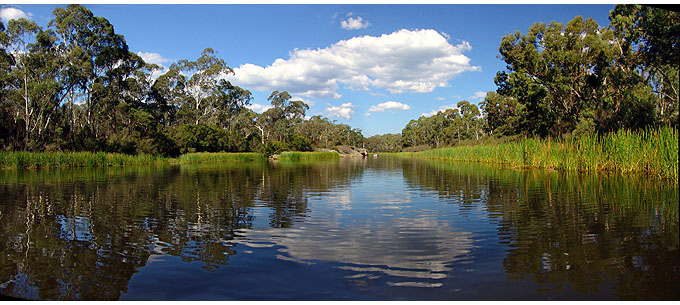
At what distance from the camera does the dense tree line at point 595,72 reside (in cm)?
1781

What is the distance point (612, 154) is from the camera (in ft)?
45.1

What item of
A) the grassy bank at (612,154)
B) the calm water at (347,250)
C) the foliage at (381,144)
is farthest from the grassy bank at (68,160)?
the foliage at (381,144)

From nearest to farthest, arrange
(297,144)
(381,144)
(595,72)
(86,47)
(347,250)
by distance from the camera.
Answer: (347,250) < (595,72) < (86,47) < (297,144) < (381,144)

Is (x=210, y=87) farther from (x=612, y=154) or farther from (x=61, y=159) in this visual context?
(x=612, y=154)

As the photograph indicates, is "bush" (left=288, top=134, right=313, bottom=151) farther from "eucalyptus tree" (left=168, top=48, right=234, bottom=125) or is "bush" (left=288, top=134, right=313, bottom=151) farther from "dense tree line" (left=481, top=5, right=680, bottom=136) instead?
"dense tree line" (left=481, top=5, right=680, bottom=136)

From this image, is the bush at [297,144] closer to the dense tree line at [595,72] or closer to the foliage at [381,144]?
the dense tree line at [595,72]

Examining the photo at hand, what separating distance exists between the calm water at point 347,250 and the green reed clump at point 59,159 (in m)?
19.7

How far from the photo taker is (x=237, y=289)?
3.18m

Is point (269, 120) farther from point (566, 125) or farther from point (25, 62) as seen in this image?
point (566, 125)

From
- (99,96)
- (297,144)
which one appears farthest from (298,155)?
(99,96)

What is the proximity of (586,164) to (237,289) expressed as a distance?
1604 cm

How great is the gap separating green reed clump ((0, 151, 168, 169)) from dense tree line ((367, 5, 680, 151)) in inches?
1229

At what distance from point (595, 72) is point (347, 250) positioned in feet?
87.9

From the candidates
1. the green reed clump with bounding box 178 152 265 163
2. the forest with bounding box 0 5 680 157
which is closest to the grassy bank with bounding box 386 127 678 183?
the forest with bounding box 0 5 680 157
